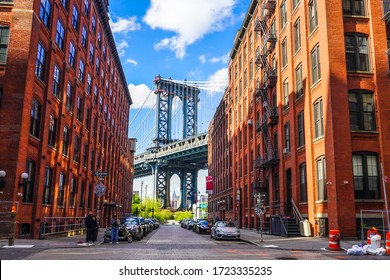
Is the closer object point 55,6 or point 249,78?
point 55,6

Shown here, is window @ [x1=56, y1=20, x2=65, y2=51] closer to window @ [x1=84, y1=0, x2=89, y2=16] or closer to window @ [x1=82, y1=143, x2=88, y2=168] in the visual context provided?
window @ [x1=84, y1=0, x2=89, y2=16]

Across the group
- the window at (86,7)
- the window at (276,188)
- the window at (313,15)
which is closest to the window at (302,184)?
the window at (276,188)

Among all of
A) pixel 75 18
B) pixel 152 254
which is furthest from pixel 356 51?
pixel 75 18

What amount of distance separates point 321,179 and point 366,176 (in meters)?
2.92

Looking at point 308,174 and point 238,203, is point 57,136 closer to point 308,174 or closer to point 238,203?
point 308,174

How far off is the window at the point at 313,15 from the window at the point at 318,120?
237 inches

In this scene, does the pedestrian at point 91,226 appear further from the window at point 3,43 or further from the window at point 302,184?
the window at point 302,184

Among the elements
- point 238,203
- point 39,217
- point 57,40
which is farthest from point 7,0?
point 238,203

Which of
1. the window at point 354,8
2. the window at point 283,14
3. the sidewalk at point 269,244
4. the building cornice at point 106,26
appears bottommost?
the sidewalk at point 269,244

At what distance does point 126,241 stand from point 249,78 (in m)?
29.3

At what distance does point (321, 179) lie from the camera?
26.6m

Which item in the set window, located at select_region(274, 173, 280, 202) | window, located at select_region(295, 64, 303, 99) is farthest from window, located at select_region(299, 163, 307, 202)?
window, located at select_region(274, 173, 280, 202)

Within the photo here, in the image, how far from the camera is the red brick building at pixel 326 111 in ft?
80.9

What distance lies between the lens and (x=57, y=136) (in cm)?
2981
